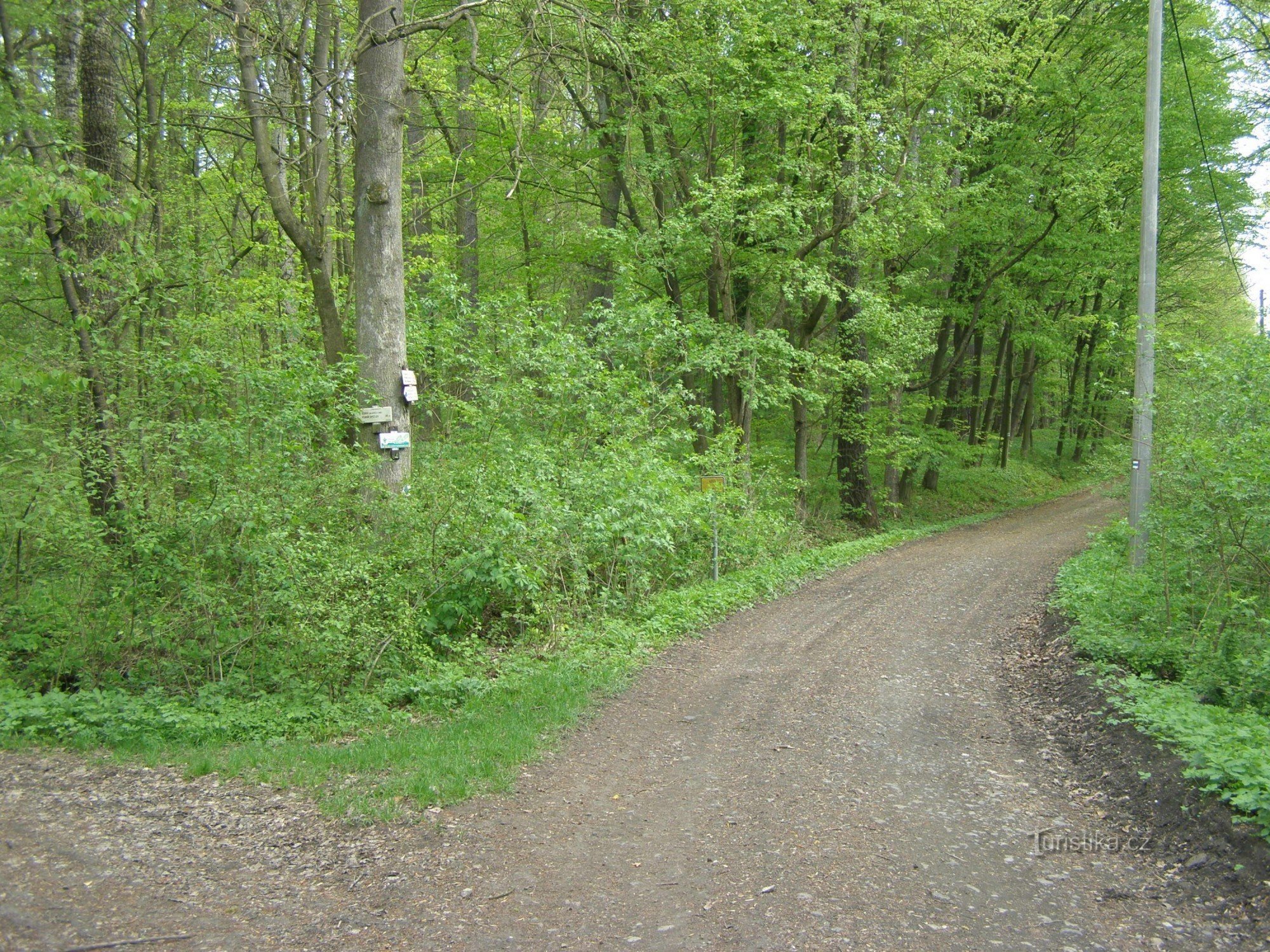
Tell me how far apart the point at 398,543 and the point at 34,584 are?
304 centimetres

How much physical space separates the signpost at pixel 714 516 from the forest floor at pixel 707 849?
545cm

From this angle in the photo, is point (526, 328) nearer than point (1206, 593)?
No

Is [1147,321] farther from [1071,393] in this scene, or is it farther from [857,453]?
[1071,393]

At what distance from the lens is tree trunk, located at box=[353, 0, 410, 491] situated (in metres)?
9.70

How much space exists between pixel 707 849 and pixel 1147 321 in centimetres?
905

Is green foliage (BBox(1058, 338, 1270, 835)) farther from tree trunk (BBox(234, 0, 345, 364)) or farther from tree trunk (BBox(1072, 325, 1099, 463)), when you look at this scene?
tree trunk (BBox(1072, 325, 1099, 463))

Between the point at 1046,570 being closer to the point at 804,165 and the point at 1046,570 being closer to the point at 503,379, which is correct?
the point at 804,165

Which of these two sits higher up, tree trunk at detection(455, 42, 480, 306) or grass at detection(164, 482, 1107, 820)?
tree trunk at detection(455, 42, 480, 306)

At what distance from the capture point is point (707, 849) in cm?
503

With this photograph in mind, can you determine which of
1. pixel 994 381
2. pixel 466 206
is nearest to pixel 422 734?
pixel 466 206

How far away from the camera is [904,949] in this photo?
4.00 meters

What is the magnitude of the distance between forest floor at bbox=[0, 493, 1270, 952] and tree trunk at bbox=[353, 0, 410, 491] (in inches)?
175

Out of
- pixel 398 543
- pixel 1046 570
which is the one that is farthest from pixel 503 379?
pixel 1046 570

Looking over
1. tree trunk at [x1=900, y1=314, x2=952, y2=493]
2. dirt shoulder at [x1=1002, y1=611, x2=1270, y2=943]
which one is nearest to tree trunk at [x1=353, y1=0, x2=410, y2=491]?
dirt shoulder at [x1=1002, y1=611, x2=1270, y2=943]
